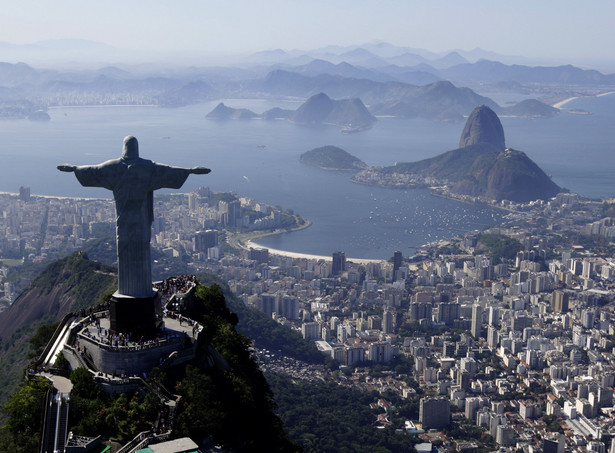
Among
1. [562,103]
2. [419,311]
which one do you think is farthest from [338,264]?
[562,103]

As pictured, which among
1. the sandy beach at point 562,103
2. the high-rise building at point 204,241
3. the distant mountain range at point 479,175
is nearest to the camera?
the high-rise building at point 204,241

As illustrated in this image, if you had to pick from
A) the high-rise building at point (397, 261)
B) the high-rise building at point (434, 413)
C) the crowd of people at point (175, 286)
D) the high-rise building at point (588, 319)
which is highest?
the crowd of people at point (175, 286)

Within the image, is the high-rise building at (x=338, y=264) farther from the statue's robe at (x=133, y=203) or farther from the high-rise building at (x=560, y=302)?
the statue's robe at (x=133, y=203)

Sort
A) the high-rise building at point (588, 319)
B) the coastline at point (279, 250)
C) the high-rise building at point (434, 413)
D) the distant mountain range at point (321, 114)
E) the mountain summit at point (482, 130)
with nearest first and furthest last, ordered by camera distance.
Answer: the high-rise building at point (434, 413)
the high-rise building at point (588, 319)
the coastline at point (279, 250)
the mountain summit at point (482, 130)
the distant mountain range at point (321, 114)

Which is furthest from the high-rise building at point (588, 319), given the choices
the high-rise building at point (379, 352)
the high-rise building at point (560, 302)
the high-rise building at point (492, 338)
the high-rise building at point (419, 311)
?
the high-rise building at point (379, 352)

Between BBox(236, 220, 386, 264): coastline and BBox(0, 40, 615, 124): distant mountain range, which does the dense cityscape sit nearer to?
BBox(236, 220, 386, 264): coastline

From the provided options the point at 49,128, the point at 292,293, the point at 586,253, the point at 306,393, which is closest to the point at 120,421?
the point at 306,393

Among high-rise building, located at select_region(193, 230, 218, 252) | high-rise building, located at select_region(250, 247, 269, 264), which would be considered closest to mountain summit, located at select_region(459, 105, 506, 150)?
high-rise building, located at select_region(193, 230, 218, 252)

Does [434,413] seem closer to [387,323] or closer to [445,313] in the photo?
[387,323]
